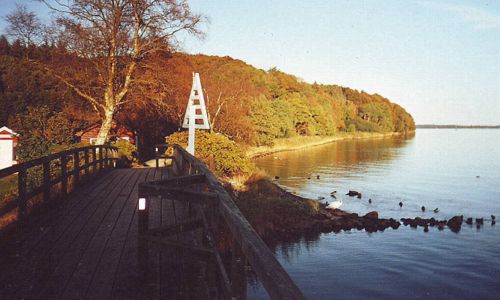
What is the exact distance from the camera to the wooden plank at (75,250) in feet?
15.2

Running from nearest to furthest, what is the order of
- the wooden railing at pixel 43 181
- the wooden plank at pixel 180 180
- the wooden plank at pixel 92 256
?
the wooden plank at pixel 92 256, the wooden plank at pixel 180 180, the wooden railing at pixel 43 181

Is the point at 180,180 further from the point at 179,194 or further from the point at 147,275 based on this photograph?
the point at 147,275

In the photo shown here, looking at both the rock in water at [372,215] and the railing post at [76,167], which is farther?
the rock in water at [372,215]

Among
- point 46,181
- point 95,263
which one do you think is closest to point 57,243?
point 95,263

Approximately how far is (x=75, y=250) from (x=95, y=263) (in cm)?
78

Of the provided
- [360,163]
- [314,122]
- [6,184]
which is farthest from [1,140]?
[314,122]

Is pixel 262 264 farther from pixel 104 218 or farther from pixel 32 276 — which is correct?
pixel 104 218

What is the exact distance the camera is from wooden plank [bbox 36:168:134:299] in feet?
15.2

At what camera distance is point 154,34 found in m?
20.8

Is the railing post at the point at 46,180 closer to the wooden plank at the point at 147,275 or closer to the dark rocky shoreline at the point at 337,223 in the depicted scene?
the wooden plank at the point at 147,275

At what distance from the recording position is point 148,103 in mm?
22344

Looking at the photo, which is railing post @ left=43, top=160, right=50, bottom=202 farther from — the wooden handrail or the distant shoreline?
the distant shoreline

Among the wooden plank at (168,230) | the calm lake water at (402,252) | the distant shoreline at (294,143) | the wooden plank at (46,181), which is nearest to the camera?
the wooden plank at (168,230)

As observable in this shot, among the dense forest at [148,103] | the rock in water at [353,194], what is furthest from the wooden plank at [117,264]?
the rock in water at [353,194]
